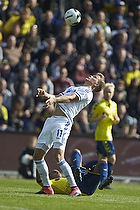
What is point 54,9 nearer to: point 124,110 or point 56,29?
point 56,29

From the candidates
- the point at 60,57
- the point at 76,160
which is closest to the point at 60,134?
the point at 76,160

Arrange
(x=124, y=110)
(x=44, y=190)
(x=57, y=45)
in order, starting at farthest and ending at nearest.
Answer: (x=57, y=45) → (x=124, y=110) → (x=44, y=190)

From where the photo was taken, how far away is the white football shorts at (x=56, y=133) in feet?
25.3

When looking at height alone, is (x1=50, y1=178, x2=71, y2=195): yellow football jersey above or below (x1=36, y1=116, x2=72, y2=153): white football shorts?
below

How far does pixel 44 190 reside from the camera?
26.5 ft

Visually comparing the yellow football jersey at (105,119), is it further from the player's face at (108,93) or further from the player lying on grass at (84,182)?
the player lying on grass at (84,182)

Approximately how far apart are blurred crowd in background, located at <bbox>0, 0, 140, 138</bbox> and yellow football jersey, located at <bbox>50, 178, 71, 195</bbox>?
5.60m

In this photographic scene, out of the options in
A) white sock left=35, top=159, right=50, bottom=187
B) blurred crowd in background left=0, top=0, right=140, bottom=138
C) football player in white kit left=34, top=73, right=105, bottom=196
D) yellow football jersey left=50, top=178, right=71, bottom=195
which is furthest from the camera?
blurred crowd in background left=0, top=0, right=140, bottom=138

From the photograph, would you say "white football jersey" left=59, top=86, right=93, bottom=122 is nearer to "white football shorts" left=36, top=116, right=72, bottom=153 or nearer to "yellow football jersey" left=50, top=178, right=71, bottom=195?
"white football shorts" left=36, top=116, right=72, bottom=153

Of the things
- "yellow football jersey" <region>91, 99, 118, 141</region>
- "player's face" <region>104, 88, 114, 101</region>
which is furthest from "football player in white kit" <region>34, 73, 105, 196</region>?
"yellow football jersey" <region>91, 99, 118, 141</region>

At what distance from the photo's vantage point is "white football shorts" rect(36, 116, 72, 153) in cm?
770

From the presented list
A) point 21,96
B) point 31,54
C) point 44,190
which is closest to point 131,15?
point 31,54

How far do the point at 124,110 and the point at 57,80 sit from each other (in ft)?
7.71

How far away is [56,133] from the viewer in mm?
7711
